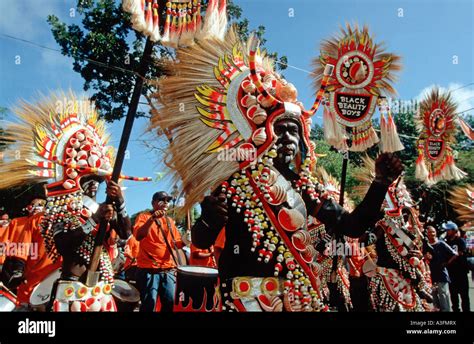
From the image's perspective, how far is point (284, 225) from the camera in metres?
2.22

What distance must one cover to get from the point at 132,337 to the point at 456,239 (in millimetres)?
4433

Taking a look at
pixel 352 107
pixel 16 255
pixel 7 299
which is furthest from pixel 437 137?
pixel 7 299

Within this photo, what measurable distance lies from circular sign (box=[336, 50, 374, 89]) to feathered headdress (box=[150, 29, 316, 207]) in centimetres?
83

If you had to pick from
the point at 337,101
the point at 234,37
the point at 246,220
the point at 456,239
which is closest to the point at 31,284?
the point at 246,220

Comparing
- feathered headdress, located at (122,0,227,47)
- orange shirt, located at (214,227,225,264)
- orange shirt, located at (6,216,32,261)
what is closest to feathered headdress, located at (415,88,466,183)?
feathered headdress, located at (122,0,227,47)

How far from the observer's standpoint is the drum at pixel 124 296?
3.16m

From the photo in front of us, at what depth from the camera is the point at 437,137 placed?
443 cm

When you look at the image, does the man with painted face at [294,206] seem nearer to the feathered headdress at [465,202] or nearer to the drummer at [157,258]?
the drummer at [157,258]

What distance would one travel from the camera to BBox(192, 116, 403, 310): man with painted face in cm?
217

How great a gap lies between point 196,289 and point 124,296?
0.63m

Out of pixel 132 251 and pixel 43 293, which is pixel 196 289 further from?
pixel 132 251

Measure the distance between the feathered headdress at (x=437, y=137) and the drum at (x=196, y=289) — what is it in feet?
8.26

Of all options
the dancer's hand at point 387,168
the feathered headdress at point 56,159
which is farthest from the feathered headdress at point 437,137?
the feathered headdress at point 56,159

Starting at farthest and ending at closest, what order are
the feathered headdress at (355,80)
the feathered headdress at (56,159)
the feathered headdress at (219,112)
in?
the feathered headdress at (355,80) → the feathered headdress at (56,159) → the feathered headdress at (219,112)
